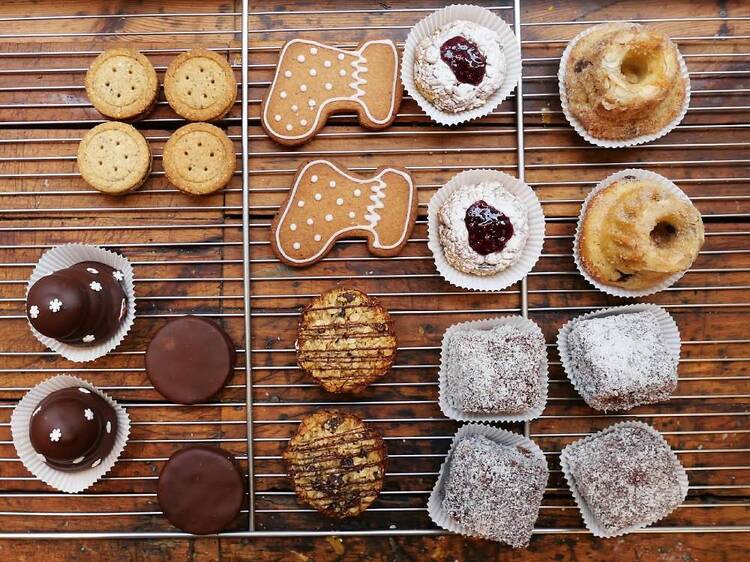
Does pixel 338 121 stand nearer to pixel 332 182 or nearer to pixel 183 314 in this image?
pixel 332 182

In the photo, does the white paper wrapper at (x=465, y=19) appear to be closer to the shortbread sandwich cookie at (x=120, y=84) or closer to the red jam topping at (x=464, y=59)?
the red jam topping at (x=464, y=59)

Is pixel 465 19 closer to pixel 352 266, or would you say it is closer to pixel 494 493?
pixel 352 266

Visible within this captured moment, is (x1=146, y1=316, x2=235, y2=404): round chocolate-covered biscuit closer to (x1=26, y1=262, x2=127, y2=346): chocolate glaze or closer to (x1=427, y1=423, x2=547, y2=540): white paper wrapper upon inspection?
(x1=26, y1=262, x2=127, y2=346): chocolate glaze

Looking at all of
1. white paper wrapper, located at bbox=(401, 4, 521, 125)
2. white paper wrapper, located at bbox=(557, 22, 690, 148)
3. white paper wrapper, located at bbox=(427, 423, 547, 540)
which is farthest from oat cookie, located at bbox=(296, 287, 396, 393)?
white paper wrapper, located at bbox=(557, 22, 690, 148)

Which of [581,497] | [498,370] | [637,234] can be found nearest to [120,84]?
[498,370]

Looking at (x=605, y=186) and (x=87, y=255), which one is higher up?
(x=605, y=186)

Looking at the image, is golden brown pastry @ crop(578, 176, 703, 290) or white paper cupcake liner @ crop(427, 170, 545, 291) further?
white paper cupcake liner @ crop(427, 170, 545, 291)
